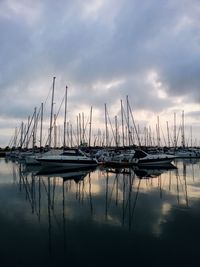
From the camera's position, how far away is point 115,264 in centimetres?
839

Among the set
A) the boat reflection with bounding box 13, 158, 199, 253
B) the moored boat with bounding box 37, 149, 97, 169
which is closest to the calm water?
the boat reflection with bounding box 13, 158, 199, 253

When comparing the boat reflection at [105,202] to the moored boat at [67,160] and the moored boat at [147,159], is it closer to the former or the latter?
the moored boat at [67,160]

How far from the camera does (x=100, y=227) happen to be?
1221 centimetres

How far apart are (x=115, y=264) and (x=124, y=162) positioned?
126 ft

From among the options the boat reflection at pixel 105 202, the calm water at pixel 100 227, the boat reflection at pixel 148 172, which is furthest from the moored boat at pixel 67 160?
the calm water at pixel 100 227

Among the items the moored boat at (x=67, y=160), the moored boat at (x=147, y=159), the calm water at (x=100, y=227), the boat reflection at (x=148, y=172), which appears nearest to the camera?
the calm water at (x=100, y=227)

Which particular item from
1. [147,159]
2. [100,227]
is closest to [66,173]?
[147,159]

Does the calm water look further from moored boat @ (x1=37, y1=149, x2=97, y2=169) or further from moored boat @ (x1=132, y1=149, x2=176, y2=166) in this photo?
moored boat @ (x1=132, y1=149, x2=176, y2=166)

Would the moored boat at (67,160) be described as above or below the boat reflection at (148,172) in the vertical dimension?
above

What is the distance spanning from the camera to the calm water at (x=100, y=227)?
8.93 m

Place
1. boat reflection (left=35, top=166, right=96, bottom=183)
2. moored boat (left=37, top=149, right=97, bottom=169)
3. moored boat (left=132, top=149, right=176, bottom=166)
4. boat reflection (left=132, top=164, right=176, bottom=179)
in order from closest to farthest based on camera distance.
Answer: boat reflection (left=35, top=166, right=96, bottom=183) < boat reflection (left=132, top=164, right=176, bottom=179) < moored boat (left=37, top=149, right=97, bottom=169) < moored boat (left=132, top=149, right=176, bottom=166)

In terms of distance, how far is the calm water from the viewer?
29.3ft

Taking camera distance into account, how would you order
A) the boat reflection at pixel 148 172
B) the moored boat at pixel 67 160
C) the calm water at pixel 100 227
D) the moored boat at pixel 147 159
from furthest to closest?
the moored boat at pixel 147 159 < the moored boat at pixel 67 160 < the boat reflection at pixel 148 172 < the calm water at pixel 100 227

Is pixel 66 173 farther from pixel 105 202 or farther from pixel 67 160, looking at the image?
pixel 105 202
